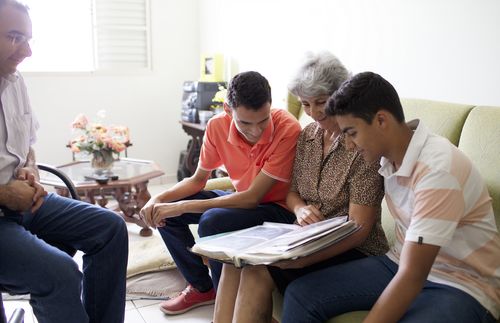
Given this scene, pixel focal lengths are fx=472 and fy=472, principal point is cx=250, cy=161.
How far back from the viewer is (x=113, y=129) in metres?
2.91

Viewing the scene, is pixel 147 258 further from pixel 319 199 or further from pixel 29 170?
pixel 319 199

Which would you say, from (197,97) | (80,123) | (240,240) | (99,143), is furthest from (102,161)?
(240,240)

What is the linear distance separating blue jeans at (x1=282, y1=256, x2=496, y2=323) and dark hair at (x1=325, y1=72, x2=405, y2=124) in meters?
0.44

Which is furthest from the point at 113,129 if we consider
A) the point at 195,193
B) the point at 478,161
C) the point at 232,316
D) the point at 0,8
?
the point at 478,161

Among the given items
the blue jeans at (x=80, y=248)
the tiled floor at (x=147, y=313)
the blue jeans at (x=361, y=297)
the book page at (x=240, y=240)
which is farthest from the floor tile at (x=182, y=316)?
the blue jeans at (x=361, y=297)

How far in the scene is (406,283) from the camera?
111cm

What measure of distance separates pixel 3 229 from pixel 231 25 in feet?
8.82

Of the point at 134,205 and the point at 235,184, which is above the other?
the point at 235,184

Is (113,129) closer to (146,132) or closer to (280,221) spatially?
(146,132)

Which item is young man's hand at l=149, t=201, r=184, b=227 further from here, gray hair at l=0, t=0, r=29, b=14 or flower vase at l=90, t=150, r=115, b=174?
flower vase at l=90, t=150, r=115, b=174

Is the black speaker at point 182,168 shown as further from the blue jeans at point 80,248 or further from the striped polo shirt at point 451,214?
the striped polo shirt at point 451,214

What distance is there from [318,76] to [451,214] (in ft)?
2.04

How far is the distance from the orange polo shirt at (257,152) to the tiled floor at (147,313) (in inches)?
22.6

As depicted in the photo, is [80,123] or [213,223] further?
[80,123]
